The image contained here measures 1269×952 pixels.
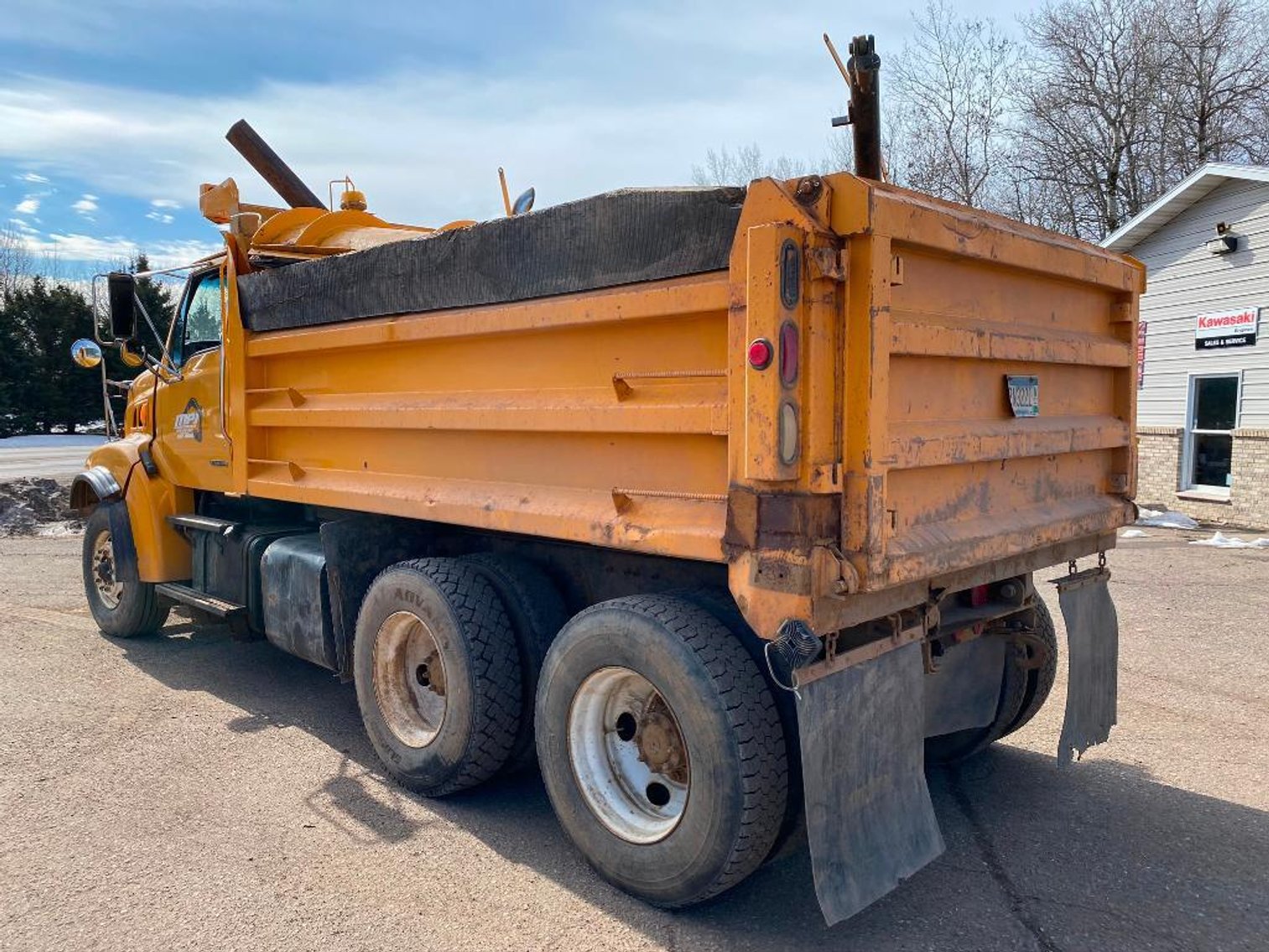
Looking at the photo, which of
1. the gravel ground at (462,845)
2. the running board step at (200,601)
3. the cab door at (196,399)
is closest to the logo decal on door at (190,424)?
the cab door at (196,399)

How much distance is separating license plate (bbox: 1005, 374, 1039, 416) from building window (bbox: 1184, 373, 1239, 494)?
445 inches

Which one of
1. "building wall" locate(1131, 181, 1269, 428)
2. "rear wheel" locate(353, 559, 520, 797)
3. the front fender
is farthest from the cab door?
"building wall" locate(1131, 181, 1269, 428)

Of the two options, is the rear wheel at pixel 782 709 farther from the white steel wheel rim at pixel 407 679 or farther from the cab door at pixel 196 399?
the cab door at pixel 196 399

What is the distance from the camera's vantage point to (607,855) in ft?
10.9

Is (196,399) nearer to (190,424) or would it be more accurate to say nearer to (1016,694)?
(190,424)

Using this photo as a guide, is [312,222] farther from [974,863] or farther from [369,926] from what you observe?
[974,863]

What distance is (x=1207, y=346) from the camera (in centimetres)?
1342

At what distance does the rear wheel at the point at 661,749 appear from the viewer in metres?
2.93

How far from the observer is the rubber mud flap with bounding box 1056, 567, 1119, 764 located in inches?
157

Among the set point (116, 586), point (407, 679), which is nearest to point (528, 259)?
point (407, 679)

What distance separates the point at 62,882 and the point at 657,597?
2386 millimetres

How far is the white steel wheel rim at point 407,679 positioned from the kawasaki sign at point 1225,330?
12.7 metres

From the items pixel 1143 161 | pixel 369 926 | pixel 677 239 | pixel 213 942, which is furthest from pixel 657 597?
pixel 1143 161

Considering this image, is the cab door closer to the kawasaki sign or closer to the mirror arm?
the mirror arm
